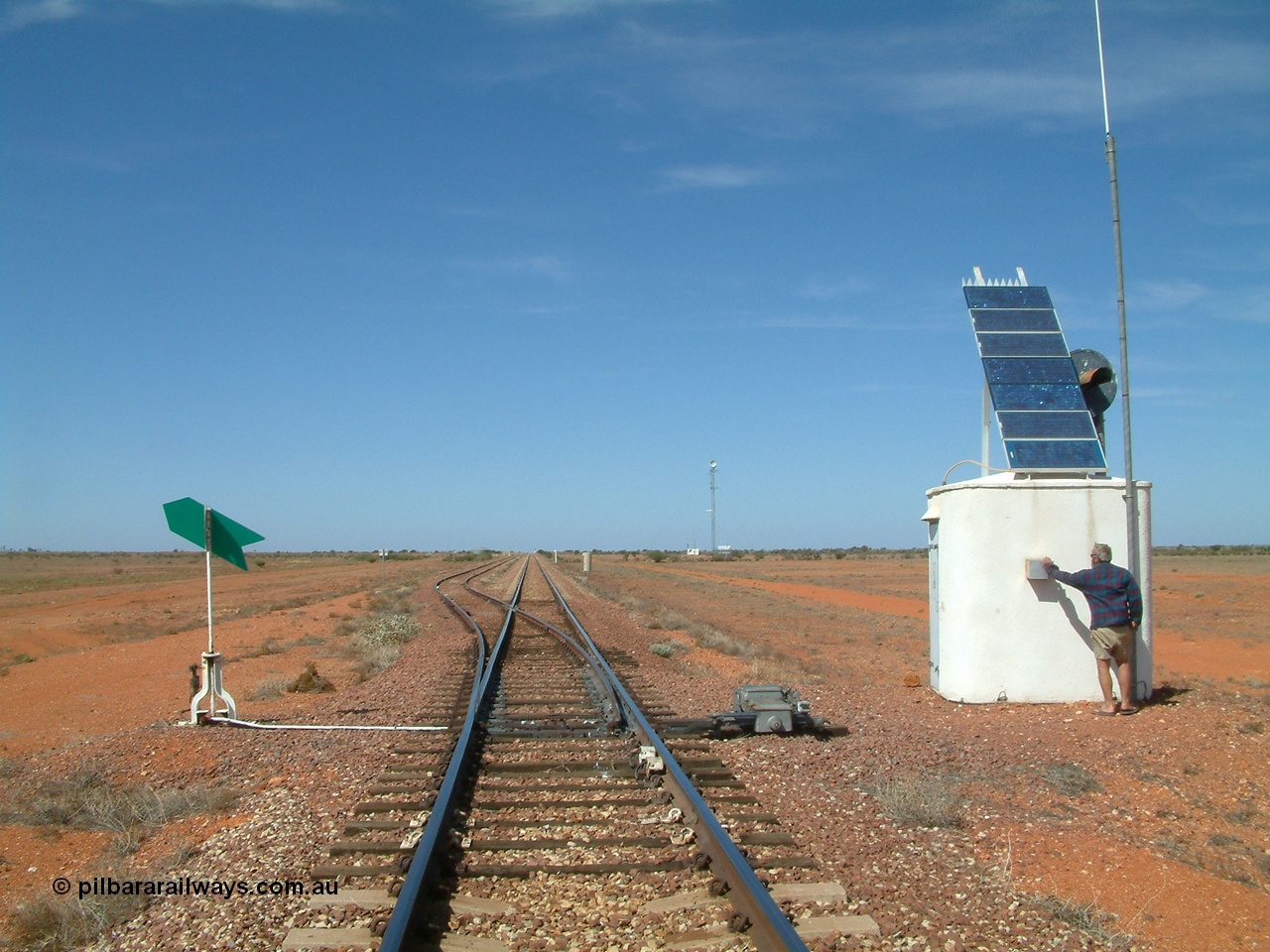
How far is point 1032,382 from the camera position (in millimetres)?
11164

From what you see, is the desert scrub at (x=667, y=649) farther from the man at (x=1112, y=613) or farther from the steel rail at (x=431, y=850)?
the man at (x=1112, y=613)

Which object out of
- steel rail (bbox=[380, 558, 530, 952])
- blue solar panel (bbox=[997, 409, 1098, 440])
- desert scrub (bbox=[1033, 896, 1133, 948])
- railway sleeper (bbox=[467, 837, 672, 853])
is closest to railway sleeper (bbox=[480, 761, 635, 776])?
steel rail (bbox=[380, 558, 530, 952])

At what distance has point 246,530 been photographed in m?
10.9

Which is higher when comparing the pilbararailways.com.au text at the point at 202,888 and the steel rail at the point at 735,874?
the steel rail at the point at 735,874

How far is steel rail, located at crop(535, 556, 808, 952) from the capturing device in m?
4.24

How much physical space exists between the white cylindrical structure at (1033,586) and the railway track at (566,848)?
3487 millimetres

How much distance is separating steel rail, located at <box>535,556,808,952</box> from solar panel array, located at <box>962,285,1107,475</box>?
5.44m

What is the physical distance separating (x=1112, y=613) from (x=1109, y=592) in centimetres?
21

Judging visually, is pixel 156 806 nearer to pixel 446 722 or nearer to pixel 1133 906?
pixel 446 722

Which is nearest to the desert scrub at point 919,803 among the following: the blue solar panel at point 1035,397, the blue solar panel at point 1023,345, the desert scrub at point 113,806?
the desert scrub at point 113,806

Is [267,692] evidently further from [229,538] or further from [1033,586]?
[1033,586]

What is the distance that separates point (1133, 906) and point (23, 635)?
26920mm

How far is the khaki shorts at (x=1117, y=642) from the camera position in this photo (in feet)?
31.2

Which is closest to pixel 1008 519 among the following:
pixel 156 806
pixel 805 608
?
pixel 156 806
